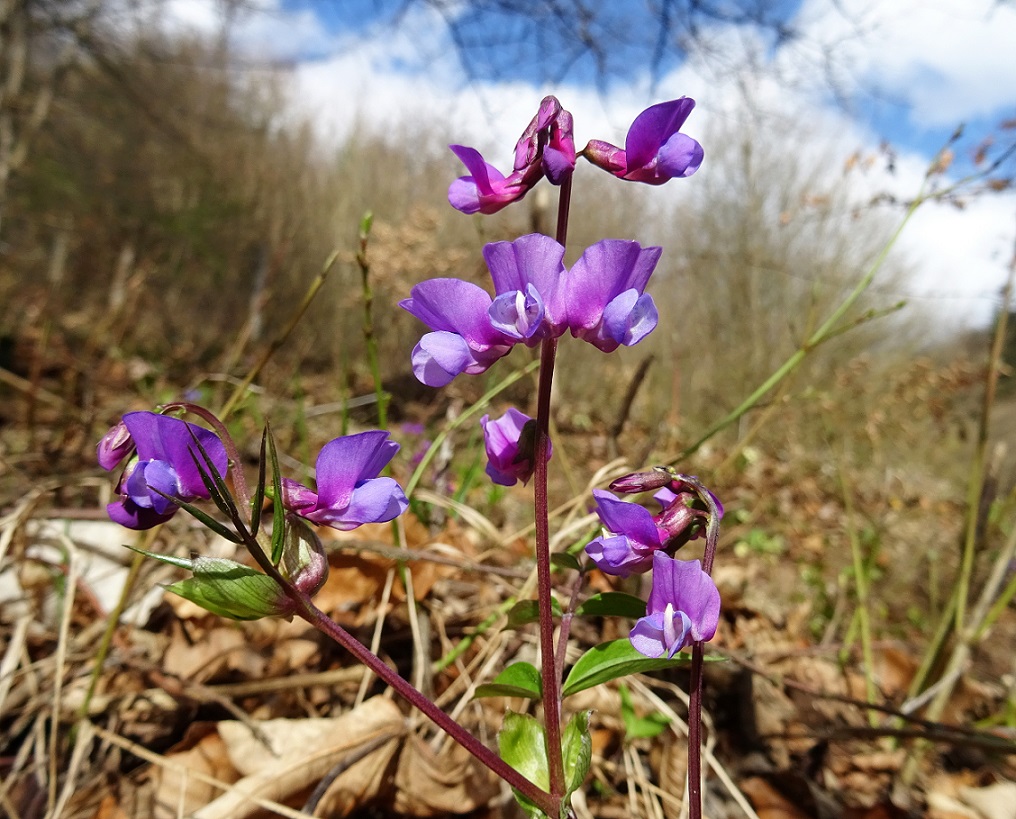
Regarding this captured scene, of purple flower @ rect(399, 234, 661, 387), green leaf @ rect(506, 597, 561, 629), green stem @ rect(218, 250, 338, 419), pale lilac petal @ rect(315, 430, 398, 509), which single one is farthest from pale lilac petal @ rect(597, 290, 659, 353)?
A: green stem @ rect(218, 250, 338, 419)

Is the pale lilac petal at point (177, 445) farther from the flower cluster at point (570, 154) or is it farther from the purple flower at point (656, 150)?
the purple flower at point (656, 150)

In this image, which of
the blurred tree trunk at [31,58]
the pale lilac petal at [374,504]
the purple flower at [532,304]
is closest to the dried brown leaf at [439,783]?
the pale lilac petal at [374,504]

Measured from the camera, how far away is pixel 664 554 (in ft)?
1.72

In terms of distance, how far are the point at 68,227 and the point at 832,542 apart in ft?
35.4

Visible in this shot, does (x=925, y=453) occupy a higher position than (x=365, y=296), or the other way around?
(x=365, y=296)

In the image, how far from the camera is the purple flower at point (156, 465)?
53 cm

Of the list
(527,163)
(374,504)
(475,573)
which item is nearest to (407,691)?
(374,504)

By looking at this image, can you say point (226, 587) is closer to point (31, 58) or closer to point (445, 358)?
point (445, 358)

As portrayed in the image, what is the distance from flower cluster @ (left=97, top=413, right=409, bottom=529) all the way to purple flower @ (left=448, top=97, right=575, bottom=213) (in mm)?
281

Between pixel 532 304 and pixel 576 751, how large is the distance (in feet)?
1.50

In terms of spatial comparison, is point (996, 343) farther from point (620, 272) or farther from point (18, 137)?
point (18, 137)

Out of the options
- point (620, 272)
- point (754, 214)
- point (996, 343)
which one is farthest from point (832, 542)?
point (754, 214)

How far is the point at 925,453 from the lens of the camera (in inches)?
298

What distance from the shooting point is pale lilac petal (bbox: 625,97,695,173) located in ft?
1.85
